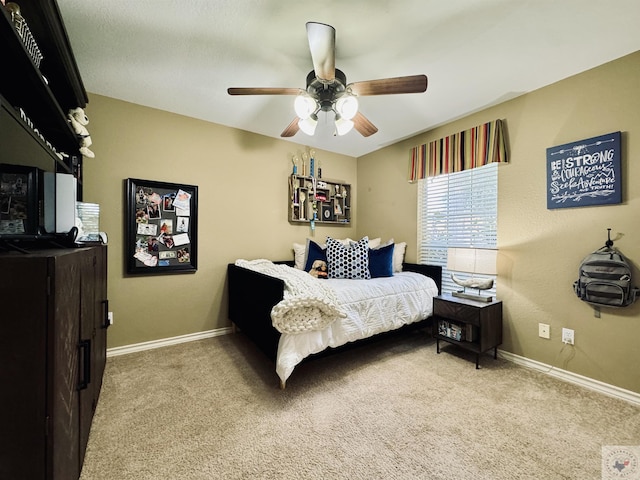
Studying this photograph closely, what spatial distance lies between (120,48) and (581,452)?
3.69 metres

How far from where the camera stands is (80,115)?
1.94 m

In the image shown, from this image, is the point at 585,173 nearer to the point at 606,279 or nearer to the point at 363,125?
the point at 606,279

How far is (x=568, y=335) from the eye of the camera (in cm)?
213

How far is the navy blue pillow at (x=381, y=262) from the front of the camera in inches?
116

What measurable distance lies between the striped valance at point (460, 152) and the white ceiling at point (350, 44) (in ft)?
0.97

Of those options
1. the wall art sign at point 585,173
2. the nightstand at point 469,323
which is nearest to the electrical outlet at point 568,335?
the nightstand at point 469,323

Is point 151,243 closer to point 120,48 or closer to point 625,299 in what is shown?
point 120,48

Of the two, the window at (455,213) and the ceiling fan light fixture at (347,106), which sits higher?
the ceiling fan light fixture at (347,106)

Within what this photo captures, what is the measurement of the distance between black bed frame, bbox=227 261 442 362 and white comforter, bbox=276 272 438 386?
0.49ft

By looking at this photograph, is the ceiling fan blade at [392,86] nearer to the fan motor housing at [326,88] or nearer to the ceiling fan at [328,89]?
the ceiling fan at [328,89]

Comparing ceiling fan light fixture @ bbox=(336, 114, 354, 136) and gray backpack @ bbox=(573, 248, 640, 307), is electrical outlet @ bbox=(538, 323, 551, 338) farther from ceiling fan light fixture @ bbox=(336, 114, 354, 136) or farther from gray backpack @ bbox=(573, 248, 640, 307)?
ceiling fan light fixture @ bbox=(336, 114, 354, 136)

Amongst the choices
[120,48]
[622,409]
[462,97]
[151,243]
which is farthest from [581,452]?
[120,48]

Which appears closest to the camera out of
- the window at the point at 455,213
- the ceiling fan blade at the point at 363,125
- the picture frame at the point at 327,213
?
the ceiling fan blade at the point at 363,125

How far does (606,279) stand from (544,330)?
25.0 inches
